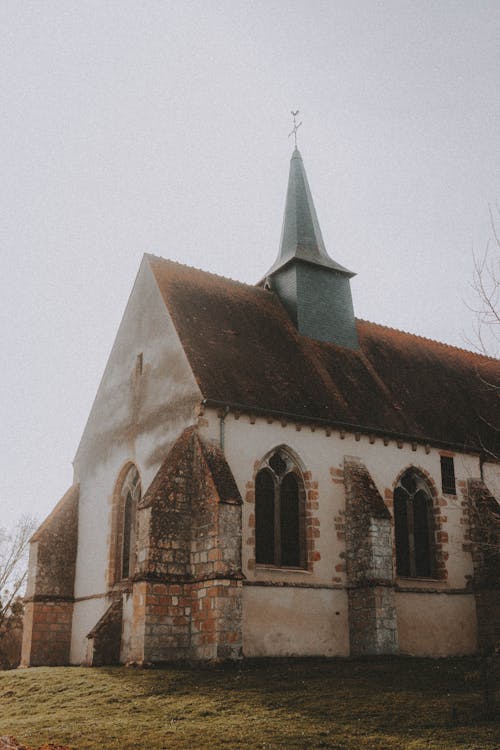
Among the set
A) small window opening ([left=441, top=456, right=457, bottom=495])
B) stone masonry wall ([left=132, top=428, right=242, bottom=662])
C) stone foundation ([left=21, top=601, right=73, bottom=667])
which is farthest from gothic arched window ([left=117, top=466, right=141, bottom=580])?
small window opening ([left=441, top=456, right=457, bottom=495])

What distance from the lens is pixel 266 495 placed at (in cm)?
1897

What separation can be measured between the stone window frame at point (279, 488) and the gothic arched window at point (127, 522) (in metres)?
3.78

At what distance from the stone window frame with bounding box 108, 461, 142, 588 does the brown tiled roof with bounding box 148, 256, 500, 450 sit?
3.94 m

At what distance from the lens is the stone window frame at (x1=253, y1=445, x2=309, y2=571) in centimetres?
1870

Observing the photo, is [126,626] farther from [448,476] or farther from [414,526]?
[448,476]

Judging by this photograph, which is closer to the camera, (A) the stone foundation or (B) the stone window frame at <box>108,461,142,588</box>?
(B) the stone window frame at <box>108,461,142,588</box>

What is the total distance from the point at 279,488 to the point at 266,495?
0.43 metres

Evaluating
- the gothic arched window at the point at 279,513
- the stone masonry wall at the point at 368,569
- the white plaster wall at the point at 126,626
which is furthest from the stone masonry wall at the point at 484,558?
the white plaster wall at the point at 126,626

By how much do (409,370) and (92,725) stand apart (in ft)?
55.3

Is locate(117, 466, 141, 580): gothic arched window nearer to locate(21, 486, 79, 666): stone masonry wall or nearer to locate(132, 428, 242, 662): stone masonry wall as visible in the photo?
locate(21, 486, 79, 666): stone masonry wall

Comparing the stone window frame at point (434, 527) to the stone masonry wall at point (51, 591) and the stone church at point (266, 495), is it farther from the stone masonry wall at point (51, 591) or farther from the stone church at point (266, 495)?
the stone masonry wall at point (51, 591)

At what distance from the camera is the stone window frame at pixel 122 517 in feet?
66.9

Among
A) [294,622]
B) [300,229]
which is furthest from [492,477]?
[300,229]

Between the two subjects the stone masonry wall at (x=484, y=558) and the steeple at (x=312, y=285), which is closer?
the stone masonry wall at (x=484, y=558)
